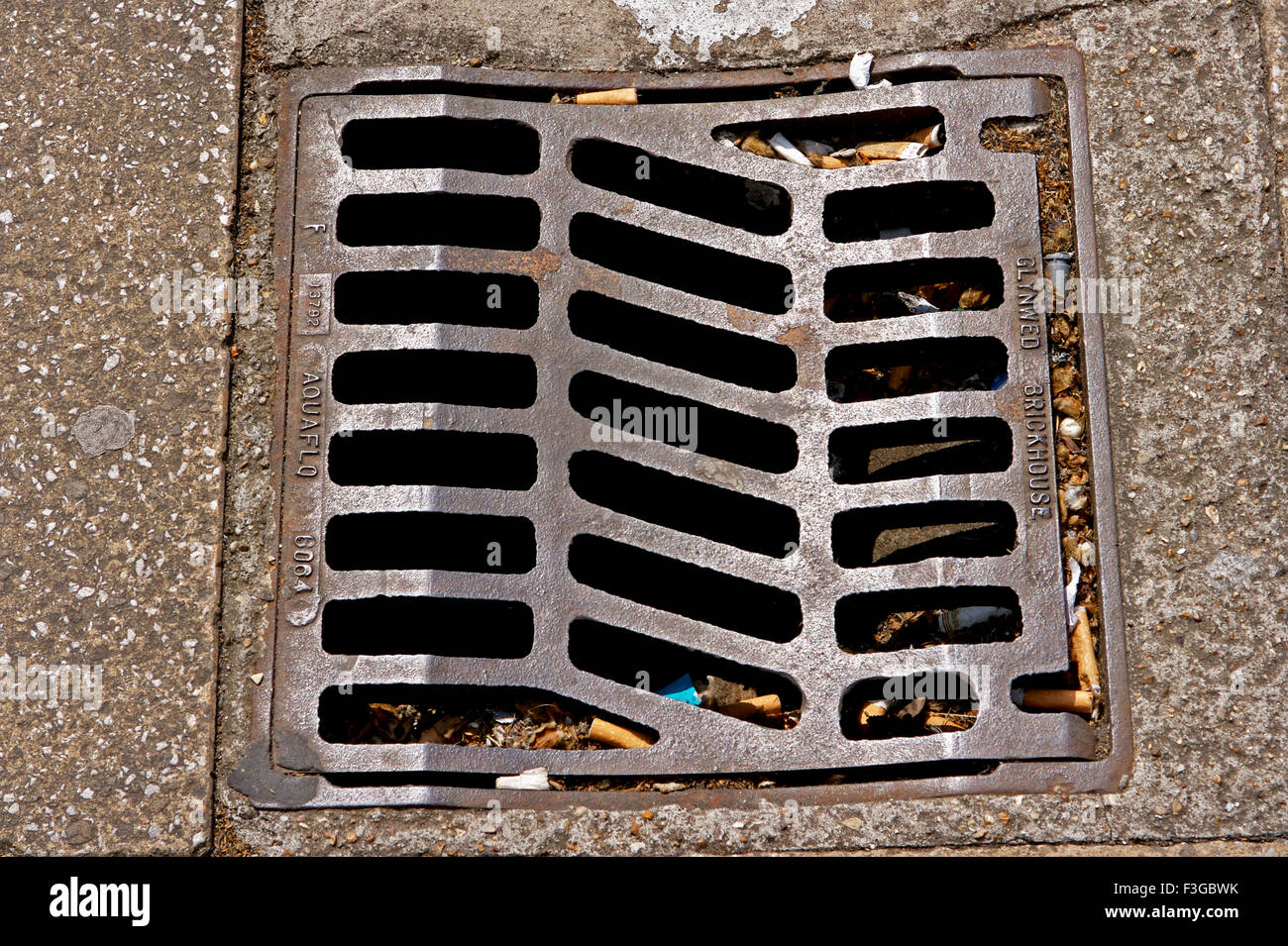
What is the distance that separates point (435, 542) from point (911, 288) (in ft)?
3.22

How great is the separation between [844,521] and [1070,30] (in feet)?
3.24

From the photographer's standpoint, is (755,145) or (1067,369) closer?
(1067,369)

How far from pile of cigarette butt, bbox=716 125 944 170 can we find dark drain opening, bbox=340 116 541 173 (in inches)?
14.8

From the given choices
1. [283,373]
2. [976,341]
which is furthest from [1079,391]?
[283,373]

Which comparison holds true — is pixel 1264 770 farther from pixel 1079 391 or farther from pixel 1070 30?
pixel 1070 30

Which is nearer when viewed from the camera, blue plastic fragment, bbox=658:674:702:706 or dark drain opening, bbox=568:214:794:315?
blue plastic fragment, bbox=658:674:702:706

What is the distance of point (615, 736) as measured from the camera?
2014 mm

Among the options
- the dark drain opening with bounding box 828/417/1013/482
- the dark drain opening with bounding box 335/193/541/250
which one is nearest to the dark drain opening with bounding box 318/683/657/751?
the dark drain opening with bounding box 828/417/1013/482

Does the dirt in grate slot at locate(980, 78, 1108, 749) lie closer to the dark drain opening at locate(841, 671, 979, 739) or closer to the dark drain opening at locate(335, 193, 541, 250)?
the dark drain opening at locate(841, 671, 979, 739)

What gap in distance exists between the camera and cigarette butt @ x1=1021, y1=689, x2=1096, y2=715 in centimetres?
200

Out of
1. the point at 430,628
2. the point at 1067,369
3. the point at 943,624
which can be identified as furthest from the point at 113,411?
the point at 1067,369

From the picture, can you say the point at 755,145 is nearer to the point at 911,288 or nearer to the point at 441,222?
the point at 911,288

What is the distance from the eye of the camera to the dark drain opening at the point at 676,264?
2.28 m

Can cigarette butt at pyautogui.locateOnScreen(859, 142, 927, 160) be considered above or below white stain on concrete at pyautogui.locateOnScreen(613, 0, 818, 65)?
below
